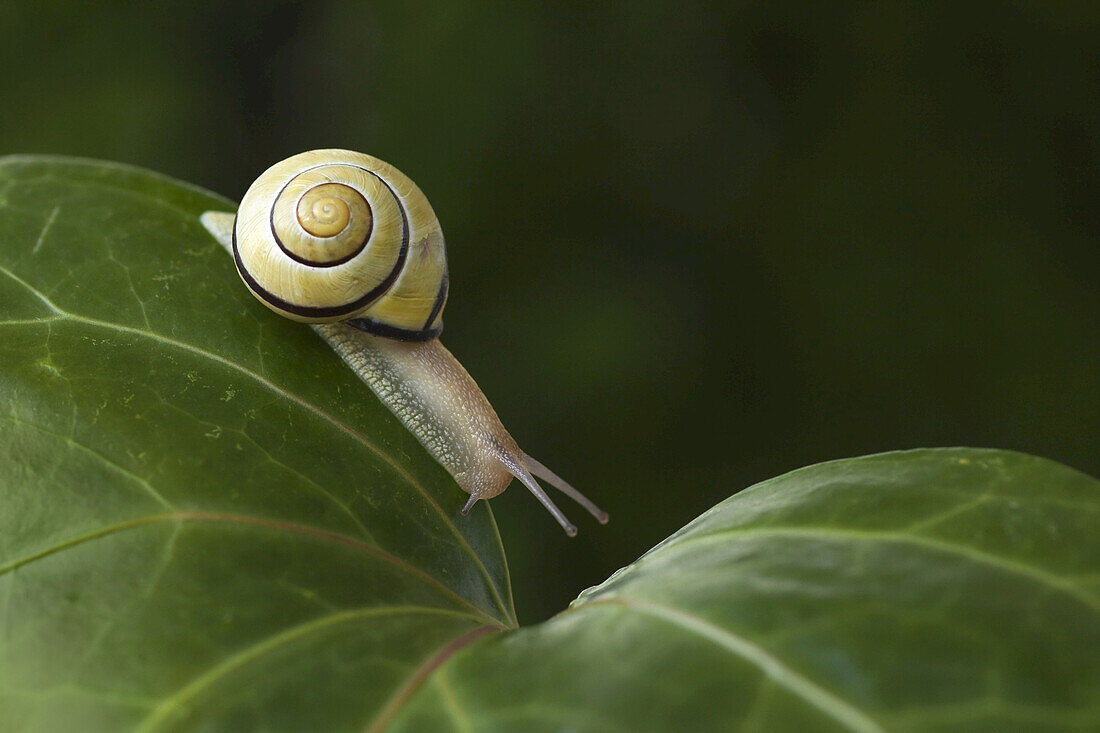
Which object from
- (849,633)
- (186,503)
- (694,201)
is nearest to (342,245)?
(186,503)

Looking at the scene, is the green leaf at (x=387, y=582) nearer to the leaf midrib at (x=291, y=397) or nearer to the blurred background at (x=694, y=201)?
the leaf midrib at (x=291, y=397)

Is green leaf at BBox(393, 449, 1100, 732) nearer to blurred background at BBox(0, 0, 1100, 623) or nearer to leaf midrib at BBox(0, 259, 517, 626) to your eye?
leaf midrib at BBox(0, 259, 517, 626)

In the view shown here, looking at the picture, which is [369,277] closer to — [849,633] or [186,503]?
[186,503]

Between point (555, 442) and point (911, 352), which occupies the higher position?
point (911, 352)

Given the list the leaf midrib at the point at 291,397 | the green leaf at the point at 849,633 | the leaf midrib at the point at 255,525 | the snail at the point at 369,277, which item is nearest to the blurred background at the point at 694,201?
the snail at the point at 369,277

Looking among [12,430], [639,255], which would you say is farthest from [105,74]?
[12,430]

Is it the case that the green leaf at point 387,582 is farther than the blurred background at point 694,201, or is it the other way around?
the blurred background at point 694,201

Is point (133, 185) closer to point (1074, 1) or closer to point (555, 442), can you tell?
point (555, 442)

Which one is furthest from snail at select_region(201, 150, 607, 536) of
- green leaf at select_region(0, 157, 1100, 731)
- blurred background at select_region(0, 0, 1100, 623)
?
blurred background at select_region(0, 0, 1100, 623)
